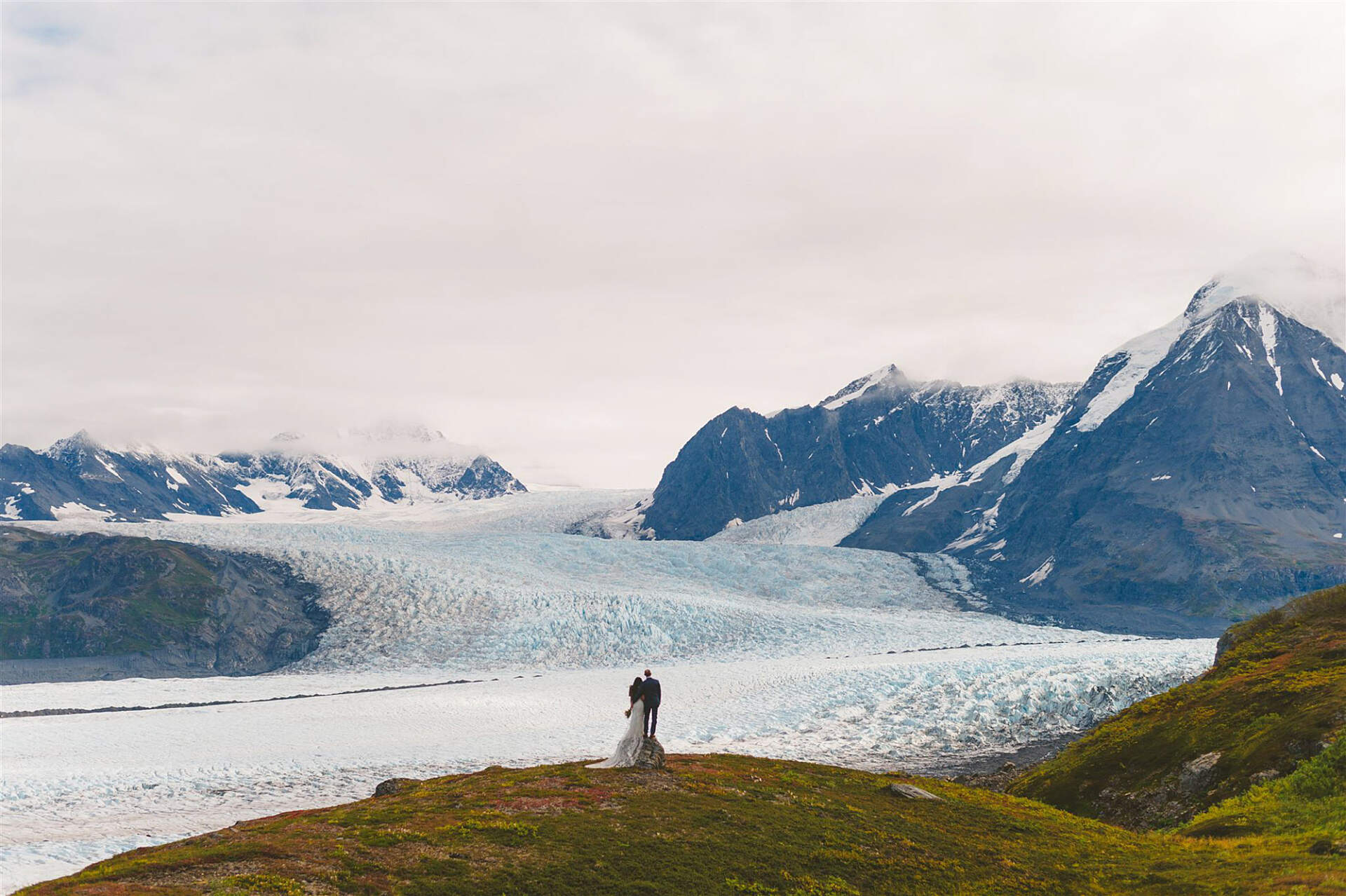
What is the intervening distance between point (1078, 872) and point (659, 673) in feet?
192

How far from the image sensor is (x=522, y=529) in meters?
189

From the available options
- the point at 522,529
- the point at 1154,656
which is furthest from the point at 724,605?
the point at 522,529

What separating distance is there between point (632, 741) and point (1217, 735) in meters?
19.2

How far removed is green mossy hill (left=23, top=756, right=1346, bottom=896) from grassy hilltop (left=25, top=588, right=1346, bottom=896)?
6cm

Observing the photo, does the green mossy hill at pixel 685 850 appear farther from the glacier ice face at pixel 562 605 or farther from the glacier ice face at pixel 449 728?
the glacier ice face at pixel 562 605

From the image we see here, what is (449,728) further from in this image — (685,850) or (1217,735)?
(1217,735)

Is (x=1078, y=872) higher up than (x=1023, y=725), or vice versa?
(x=1078, y=872)

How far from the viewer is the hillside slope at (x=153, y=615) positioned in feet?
317

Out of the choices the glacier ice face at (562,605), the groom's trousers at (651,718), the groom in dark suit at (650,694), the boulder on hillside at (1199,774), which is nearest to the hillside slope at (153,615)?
the glacier ice face at (562,605)

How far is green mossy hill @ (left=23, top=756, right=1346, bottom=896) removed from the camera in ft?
59.6

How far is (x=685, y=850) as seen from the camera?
20953 millimetres

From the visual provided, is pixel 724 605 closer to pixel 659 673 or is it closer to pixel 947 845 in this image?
pixel 659 673

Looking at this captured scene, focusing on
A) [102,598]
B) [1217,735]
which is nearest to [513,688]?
[1217,735]

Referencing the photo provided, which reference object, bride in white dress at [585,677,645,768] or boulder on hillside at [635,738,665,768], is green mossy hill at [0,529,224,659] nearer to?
bride in white dress at [585,677,645,768]
